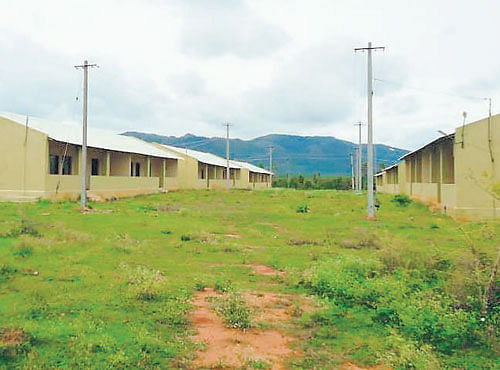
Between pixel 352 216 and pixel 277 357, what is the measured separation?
16.9m

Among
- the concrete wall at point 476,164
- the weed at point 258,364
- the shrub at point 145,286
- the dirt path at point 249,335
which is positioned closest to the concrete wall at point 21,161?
the shrub at point 145,286

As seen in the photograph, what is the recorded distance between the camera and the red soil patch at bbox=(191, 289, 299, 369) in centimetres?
518

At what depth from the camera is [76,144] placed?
24.6m

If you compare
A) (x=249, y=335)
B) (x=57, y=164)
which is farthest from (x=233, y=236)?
(x=57, y=164)

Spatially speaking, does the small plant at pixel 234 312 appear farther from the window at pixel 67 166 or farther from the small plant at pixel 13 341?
the window at pixel 67 166

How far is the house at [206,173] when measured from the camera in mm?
44719

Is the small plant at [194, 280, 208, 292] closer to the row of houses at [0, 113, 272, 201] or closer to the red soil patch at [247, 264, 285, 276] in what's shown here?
the red soil patch at [247, 264, 285, 276]

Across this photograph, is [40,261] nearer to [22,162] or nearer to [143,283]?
[143,283]

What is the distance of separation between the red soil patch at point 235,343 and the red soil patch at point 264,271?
2515 millimetres

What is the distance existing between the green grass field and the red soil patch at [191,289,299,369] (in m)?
0.18

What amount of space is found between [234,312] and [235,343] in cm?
89

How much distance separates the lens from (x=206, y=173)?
5134 centimetres

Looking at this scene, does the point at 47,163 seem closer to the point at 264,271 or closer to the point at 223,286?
the point at 264,271

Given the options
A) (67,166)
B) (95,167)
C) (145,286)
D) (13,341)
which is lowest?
Result: (13,341)
